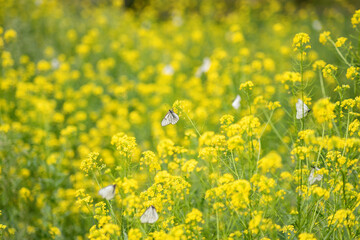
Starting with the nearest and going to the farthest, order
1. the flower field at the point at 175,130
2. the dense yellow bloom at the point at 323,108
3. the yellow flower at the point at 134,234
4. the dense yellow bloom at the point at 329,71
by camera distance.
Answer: the yellow flower at the point at 134,234 < the dense yellow bloom at the point at 323,108 < the flower field at the point at 175,130 < the dense yellow bloom at the point at 329,71

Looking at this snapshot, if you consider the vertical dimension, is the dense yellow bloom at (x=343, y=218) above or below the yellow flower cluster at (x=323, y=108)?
below

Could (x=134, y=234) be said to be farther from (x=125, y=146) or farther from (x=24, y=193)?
(x=24, y=193)

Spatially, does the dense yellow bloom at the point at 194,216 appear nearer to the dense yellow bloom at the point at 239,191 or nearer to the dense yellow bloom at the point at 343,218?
the dense yellow bloom at the point at 239,191

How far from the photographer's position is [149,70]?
239 inches

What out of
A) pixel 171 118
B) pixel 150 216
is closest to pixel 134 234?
pixel 150 216

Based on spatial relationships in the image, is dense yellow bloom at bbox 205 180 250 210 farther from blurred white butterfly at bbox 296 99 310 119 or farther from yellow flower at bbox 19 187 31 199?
yellow flower at bbox 19 187 31 199

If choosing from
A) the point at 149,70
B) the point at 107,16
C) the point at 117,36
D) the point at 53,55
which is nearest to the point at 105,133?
the point at 149,70

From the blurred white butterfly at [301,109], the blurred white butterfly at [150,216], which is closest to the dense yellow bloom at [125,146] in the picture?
the blurred white butterfly at [150,216]

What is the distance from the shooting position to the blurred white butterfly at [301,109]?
191cm

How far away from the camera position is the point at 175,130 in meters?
4.36

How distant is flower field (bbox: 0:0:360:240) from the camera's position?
1.80 metres

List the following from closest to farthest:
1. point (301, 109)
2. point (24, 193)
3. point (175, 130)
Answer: point (301, 109) → point (24, 193) → point (175, 130)

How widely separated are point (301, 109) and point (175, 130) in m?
2.54

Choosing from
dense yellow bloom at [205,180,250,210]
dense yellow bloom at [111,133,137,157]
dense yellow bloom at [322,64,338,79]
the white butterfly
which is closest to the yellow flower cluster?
dense yellow bloom at [322,64,338,79]
